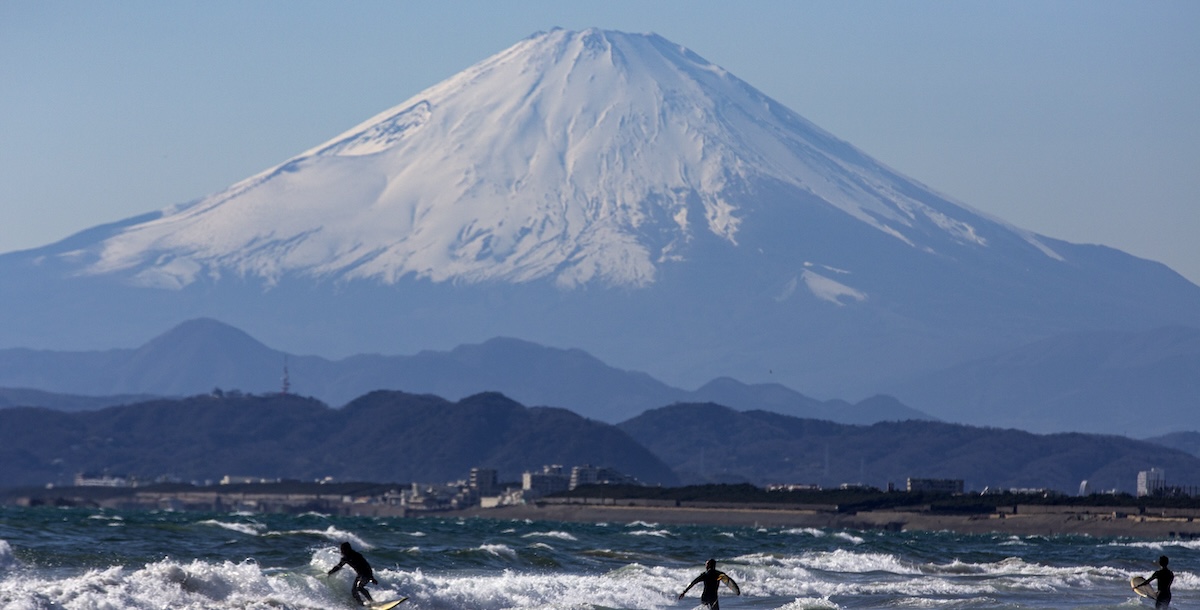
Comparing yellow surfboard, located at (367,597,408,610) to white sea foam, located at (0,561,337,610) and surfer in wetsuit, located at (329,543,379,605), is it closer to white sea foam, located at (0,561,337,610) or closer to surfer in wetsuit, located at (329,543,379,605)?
surfer in wetsuit, located at (329,543,379,605)

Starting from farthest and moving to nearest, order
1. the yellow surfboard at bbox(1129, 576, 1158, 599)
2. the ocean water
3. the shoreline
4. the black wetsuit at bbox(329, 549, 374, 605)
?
the shoreline → the ocean water → the yellow surfboard at bbox(1129, 576, 1158, 599) → the black wetsuit at bbox(329, 549, 374, 605)

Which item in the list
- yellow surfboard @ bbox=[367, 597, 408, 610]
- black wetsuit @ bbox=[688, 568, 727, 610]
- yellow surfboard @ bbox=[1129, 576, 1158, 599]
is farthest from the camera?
yellow surfboard @ bbox=[1129, 576, 1158, 599]

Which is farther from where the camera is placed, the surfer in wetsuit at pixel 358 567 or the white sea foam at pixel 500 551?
the white sea foam at pixel 500 551

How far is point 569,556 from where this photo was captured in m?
82.6

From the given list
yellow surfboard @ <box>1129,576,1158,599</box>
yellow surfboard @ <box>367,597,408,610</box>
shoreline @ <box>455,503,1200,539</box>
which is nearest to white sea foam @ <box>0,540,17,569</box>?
yellow surfboard @ <box>367,597,408,610</box>

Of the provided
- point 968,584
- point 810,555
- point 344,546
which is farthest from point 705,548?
point 344,546

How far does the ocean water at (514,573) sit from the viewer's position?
54.9 metres

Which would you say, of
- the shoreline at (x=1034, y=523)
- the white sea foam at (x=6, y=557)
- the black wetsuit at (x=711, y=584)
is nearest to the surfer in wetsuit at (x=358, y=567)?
the black wetsuit at (x=711, y=584)

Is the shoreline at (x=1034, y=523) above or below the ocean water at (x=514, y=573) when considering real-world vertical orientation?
above

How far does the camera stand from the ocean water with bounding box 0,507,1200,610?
54.9m

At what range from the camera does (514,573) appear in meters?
71.6

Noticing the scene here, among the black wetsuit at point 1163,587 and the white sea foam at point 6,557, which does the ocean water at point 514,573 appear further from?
the black wetsuit at point 1163,587

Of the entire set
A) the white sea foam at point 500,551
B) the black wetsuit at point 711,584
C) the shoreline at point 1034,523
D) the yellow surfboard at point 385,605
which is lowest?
the yellow surfboard at point 385,605

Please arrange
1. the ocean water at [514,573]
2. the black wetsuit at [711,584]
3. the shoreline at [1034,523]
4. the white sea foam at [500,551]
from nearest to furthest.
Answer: the black wetsuit at [711,584] < the ocean water at [514,573] < the white sea foam at [500,551] < the shoreline at [1034,523]
